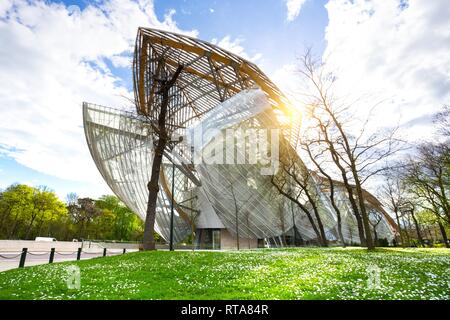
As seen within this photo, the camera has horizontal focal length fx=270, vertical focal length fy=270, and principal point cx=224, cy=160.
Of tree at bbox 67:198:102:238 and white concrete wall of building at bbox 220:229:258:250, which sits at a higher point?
tree at bbox 67:198:102:238

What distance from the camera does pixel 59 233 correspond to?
210ft

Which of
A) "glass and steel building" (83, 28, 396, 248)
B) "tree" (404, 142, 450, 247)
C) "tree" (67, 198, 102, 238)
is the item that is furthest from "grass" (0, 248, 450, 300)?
"tree" (67, 198, 102, 238)

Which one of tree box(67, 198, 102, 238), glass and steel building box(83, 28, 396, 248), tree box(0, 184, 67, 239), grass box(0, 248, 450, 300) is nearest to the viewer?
grass box(0, 248, 450, 300)

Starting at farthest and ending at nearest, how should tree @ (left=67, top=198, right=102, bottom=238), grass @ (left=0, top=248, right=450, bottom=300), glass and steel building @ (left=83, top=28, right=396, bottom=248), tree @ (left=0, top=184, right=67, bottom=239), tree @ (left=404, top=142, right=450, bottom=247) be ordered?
tree @ (left=67, top=198, right=102, bottom=238) → tree @ (left=0, top=184, right=67, bottom=239) → glass and steel building @ (left=83, top=28, right=396, bottom=248) → tree @ (left=404, top=142, right=450, bottom=247) → grass @ (left=0, top=248, right=450, bottom=300)

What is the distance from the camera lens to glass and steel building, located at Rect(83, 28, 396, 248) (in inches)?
1057

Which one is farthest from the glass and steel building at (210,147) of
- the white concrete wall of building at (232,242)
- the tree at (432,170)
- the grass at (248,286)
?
the grass at (248,286)

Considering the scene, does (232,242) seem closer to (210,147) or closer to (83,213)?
(210,147)

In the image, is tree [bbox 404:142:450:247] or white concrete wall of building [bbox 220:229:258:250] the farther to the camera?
white concrete wall of building [bbox 220:229:258:250]

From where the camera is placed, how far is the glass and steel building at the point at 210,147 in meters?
26.8

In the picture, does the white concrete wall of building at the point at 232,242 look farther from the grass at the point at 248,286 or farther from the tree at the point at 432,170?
the grass at the point at 248,286

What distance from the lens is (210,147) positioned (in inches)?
1056

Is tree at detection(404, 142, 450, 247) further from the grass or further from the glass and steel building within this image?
the grass
